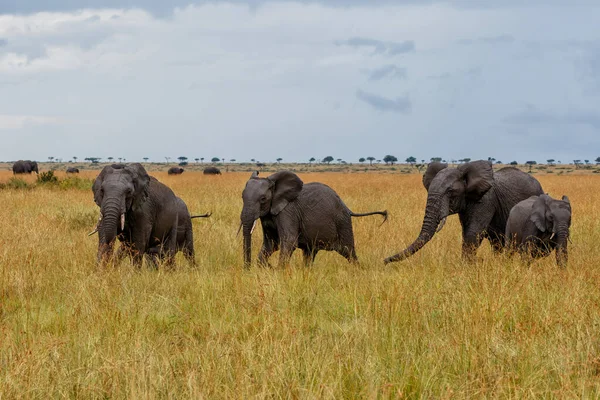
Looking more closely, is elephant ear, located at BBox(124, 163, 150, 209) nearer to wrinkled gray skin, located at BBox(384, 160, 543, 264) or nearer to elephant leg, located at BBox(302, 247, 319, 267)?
elephant leg, located at BBox(302, 247, 319, 267)

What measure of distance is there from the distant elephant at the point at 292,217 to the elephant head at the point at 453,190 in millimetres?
1293

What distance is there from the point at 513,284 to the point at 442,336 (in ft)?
6.57

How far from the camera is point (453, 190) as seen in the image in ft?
30.3

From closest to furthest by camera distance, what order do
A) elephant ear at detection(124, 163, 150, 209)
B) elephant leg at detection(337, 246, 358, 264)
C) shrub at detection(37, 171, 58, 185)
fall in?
elephant ear at detection(124, 163, 150, 209), elephant leg at detection(337, 246, 358, 264), shrub at detection(37, 171, 58, 185)

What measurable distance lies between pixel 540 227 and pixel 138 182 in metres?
5.24

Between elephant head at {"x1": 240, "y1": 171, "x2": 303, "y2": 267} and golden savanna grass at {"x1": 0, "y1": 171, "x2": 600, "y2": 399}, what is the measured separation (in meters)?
0.56

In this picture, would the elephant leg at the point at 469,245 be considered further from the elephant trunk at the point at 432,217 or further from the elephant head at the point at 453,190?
the elephant trunk at the point at 432,217

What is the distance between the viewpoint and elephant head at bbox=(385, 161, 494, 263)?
9.02 metres

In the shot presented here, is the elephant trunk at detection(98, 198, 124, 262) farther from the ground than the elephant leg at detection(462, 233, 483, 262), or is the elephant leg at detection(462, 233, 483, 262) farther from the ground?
the elephant trunk at detection(98, 198, 124, 262)

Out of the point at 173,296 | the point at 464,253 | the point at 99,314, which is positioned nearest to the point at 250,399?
the point at 99,314

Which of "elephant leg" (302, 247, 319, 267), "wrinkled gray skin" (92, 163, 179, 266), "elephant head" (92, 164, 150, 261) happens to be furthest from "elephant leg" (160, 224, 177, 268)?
"elephant leg" (302, 247, 319, 267)

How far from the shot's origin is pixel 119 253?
8.30m

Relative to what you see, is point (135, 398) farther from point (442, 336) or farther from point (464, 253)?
point (464, 253)

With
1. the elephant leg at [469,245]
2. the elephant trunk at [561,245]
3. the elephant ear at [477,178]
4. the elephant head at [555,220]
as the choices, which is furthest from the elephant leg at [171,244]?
the elephant trunk at [561,245]
